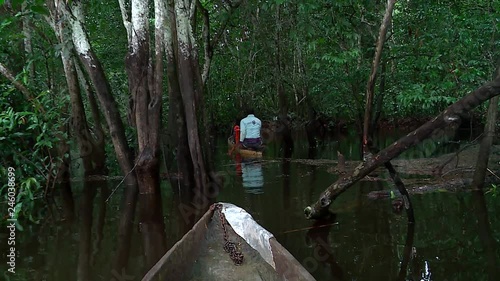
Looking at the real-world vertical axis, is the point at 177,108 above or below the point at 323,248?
above

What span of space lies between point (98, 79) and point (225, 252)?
5815 millimetres

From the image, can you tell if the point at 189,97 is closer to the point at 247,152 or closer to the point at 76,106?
the point at 76,106

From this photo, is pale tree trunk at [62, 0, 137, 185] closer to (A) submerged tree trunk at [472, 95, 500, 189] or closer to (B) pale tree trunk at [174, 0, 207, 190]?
(B) pale tree trunk at [174, 0, 207, 190]

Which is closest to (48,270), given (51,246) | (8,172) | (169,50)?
(51,246)

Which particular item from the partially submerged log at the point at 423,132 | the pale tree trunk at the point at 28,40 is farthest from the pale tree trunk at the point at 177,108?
the partially submerged log at the point at 423,132

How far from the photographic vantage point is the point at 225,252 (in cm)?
470

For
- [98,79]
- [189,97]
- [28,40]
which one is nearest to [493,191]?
[189,97]

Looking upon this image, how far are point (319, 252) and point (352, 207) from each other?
2291mm

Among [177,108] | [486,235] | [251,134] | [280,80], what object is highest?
[280,80]

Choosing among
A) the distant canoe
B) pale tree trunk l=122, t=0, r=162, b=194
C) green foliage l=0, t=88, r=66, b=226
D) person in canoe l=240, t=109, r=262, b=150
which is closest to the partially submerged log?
pale tree trunk l=122, t=0, r=162, b=194

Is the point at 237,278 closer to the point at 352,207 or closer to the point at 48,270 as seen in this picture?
the point at 48,270

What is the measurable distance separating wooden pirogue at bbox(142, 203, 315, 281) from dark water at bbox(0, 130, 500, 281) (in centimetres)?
103

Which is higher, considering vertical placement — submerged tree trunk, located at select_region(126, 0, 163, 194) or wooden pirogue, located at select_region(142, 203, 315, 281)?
submerged tree trunk, located at select_region(126, 0, 163, 194)

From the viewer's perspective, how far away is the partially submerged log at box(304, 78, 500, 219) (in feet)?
16.6
